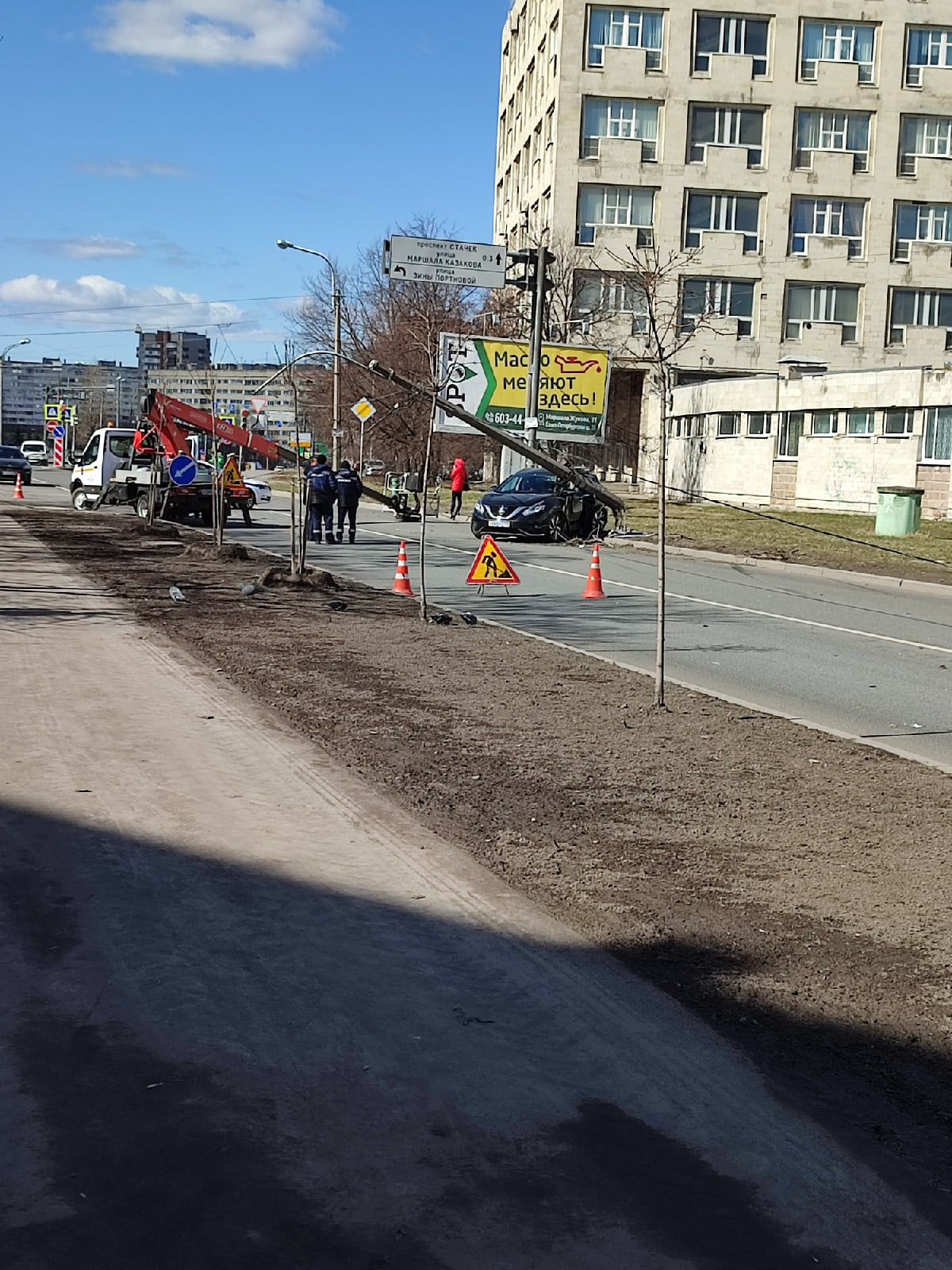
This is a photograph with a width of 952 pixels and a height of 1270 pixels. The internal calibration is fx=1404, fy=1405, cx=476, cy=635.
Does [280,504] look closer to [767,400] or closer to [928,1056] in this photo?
[767,400]

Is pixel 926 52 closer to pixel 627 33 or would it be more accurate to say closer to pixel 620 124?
pixel 627 33

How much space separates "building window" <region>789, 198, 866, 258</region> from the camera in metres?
56.9

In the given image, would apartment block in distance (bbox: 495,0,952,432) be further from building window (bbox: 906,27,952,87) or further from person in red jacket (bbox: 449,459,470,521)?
person in red jacket (bbox: 449,459,470,521)

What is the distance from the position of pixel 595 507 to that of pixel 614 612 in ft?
47.8

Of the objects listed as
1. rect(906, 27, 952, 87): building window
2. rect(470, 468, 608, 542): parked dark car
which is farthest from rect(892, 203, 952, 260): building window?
rect(470, 468, 608, 542): parked dark car

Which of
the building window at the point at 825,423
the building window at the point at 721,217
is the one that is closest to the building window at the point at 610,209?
the building window at the point at 721,217

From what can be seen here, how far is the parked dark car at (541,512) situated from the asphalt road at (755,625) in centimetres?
150

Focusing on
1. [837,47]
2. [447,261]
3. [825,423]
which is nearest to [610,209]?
[837,47]

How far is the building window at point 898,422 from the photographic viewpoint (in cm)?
3712

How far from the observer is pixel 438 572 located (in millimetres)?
23312

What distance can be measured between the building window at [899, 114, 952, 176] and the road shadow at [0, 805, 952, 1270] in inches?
2296

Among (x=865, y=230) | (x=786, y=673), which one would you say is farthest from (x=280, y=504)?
(x=786, y=673)

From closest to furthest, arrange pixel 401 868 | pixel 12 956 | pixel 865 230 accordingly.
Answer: pixel 12 956 → pixel 401 868 → pixel 865 230

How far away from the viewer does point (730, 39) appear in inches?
2201
